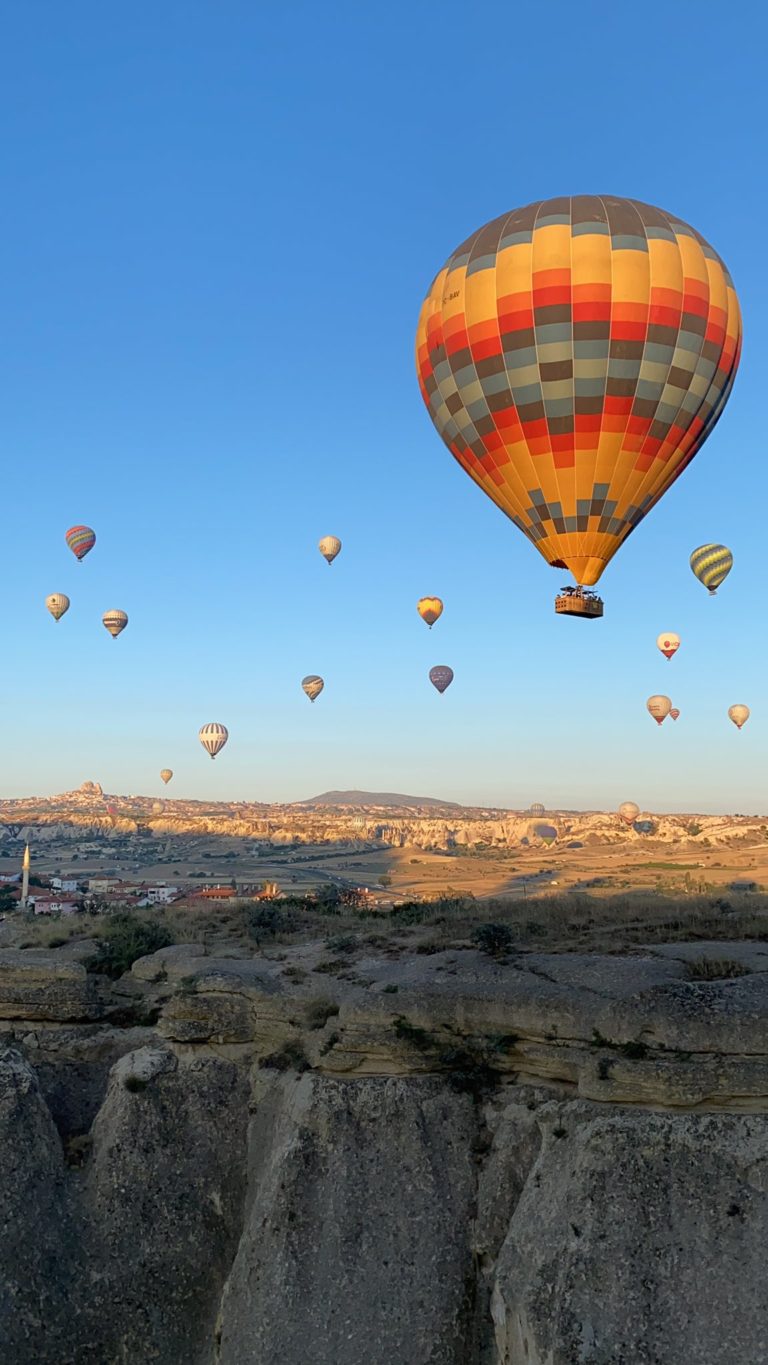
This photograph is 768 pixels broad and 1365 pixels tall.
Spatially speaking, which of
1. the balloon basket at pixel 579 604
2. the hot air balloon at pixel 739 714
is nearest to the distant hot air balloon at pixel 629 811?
the hot air balloon at pixel 739 714

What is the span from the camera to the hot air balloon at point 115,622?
73.1m

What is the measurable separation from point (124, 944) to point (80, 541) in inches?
1765

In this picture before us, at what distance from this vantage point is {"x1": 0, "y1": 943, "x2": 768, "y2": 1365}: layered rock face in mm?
11008

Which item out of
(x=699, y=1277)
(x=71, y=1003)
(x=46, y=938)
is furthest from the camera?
(x=46, y=938)

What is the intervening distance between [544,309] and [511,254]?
1.86m

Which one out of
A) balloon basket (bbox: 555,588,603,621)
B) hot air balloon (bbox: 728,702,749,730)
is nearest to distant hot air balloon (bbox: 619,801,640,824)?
hot air balloon (bbox: 728,702,749,730)

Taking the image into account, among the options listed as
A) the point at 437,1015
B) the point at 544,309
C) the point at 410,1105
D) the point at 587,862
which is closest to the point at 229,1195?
the point at 410,1105

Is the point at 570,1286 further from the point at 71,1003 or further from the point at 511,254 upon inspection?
the point at 511,254

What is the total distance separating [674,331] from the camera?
2425cm

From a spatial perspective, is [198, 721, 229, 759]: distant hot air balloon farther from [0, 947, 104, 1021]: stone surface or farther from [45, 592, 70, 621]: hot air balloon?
[0, 947, 104, 1021]: stone surface

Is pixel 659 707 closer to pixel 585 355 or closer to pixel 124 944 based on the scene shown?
pixel 585 355

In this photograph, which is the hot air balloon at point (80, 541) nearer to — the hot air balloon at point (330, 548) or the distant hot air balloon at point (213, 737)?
the hot air balloon at point (330, 548)

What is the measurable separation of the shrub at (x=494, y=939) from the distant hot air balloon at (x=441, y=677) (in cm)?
4477

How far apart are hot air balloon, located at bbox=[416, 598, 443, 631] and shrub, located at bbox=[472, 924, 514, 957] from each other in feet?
113
